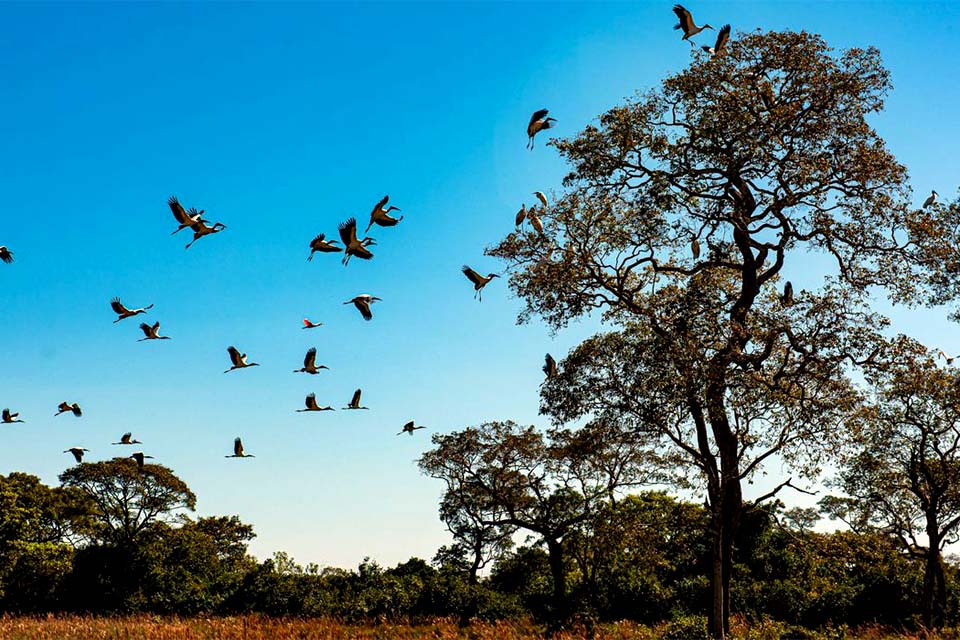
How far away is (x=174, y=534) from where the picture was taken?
37.0 m

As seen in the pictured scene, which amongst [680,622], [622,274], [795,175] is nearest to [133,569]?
[680,622]

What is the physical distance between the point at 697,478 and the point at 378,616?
49.5ft

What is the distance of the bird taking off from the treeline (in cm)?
1169

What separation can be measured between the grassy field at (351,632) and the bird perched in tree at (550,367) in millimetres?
6905

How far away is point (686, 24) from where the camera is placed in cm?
1574

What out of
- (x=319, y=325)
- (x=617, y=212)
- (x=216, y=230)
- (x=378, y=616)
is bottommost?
(x=378, y=616)

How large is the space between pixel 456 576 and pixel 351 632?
9.51 m

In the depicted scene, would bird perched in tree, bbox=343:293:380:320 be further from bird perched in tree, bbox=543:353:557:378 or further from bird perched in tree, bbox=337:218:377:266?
bird perched in tree, bbox=543:353:557:378

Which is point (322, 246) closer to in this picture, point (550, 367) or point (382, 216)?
point (382, 216)

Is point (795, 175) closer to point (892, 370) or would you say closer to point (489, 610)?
point (892, 370)

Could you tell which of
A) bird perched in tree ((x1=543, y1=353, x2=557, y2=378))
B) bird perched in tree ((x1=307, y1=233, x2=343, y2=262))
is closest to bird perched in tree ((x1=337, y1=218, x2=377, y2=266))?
bird perched in tree ((x1=307, y1=233, x2=343, y2=262))

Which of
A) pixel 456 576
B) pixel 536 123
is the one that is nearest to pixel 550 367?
pixel 536 123

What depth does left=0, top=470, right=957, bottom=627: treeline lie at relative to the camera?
85.1 feet

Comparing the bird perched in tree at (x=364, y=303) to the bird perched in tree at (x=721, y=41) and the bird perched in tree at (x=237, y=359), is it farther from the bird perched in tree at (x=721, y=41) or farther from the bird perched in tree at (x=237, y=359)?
the bird perched in tree at (x=721, y=41)
